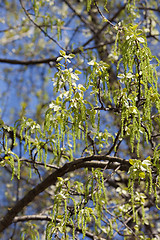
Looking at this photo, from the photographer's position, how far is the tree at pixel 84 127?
1365 mm

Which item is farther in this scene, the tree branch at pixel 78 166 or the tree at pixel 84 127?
the tree branch at pixel 78 166

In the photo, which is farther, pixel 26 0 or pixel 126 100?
pixel 26 0

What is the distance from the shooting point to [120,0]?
3.92 meters

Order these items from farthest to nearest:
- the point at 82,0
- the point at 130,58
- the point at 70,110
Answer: the point at 82,0, the point at 70,110, the point at 130,58

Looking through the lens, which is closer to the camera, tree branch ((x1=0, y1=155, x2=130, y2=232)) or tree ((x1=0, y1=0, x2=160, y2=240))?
tree ((x1=0, y1=0, x2=160, y2=240))

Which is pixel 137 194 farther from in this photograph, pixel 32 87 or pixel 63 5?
pixel 63 5

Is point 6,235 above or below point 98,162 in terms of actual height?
below

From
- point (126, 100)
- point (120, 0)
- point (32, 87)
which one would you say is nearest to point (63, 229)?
point (126, 100)

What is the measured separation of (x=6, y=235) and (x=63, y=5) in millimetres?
2985

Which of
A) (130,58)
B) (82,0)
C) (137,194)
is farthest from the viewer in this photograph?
(82,0)

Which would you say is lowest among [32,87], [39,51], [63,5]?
[32,87]

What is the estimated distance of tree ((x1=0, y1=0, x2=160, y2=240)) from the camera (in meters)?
1.37

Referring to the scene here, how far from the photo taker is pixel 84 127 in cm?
169

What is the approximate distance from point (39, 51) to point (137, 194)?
2852mm
